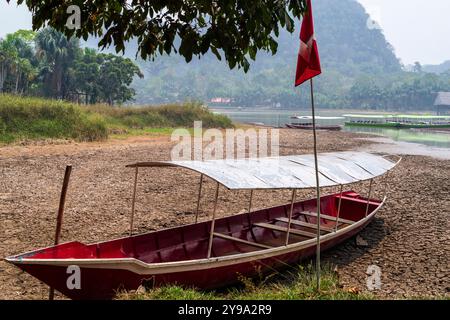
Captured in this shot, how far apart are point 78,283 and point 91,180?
38.8ft

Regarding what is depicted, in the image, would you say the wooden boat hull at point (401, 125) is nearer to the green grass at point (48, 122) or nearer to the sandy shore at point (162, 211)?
the green grass at point (48, 122)

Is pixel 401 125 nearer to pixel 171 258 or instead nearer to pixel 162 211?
pixel 162 211

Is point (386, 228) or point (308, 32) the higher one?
point (308, 32)

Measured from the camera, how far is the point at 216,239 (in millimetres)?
9258

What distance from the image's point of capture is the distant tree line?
59312mm

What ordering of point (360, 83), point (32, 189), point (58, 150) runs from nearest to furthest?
point (32, 189), point (58, 150), point (360, 83)

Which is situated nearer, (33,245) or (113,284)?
(113,284)

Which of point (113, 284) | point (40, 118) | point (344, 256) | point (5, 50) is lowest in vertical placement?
point (344, 256)

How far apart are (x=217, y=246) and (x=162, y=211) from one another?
471cm

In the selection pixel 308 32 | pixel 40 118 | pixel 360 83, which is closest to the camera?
pixel 308 32

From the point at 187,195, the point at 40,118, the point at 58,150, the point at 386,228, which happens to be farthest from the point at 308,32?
the point at 40,118

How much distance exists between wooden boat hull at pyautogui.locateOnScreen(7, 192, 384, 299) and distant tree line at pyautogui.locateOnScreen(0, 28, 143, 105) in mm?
53719

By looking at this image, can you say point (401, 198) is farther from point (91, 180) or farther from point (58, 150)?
point (58, 150)

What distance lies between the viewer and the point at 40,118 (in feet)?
92.7
